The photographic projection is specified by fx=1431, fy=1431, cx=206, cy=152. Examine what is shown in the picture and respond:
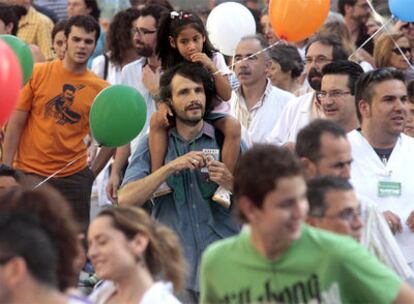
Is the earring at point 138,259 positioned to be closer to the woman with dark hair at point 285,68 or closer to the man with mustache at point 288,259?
the man with mustache at point 288,259

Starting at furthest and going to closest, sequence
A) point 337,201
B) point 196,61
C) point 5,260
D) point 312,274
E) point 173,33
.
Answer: point 173,33
point 196,61
point 337,201
point 312,274
point 5,260

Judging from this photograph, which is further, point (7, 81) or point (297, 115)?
point (297, 115)

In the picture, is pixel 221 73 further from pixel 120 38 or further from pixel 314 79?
pixel 120 38

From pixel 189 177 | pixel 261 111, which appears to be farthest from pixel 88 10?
pixel 189 177

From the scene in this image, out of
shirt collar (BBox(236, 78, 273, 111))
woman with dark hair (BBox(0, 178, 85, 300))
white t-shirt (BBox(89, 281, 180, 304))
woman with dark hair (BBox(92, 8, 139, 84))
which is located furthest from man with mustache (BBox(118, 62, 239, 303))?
woman with dark hair (BBox(92, 8, 139, 84))

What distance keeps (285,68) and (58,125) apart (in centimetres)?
268

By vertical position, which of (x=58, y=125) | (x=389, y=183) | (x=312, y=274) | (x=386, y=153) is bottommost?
(x=58, y=125)

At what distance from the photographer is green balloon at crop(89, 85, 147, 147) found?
9.41 meters

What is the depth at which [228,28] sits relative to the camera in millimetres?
11547

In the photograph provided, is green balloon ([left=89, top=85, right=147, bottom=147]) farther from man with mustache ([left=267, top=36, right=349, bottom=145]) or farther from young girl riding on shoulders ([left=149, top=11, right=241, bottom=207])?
man with mustache ([left=267, top=36, right=349, bottom=145])

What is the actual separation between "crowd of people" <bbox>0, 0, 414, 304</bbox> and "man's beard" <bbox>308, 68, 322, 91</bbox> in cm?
2

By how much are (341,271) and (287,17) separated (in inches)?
204

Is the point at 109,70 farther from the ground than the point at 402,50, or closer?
closer

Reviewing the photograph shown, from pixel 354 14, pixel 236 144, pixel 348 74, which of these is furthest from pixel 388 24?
pixel 236 144
